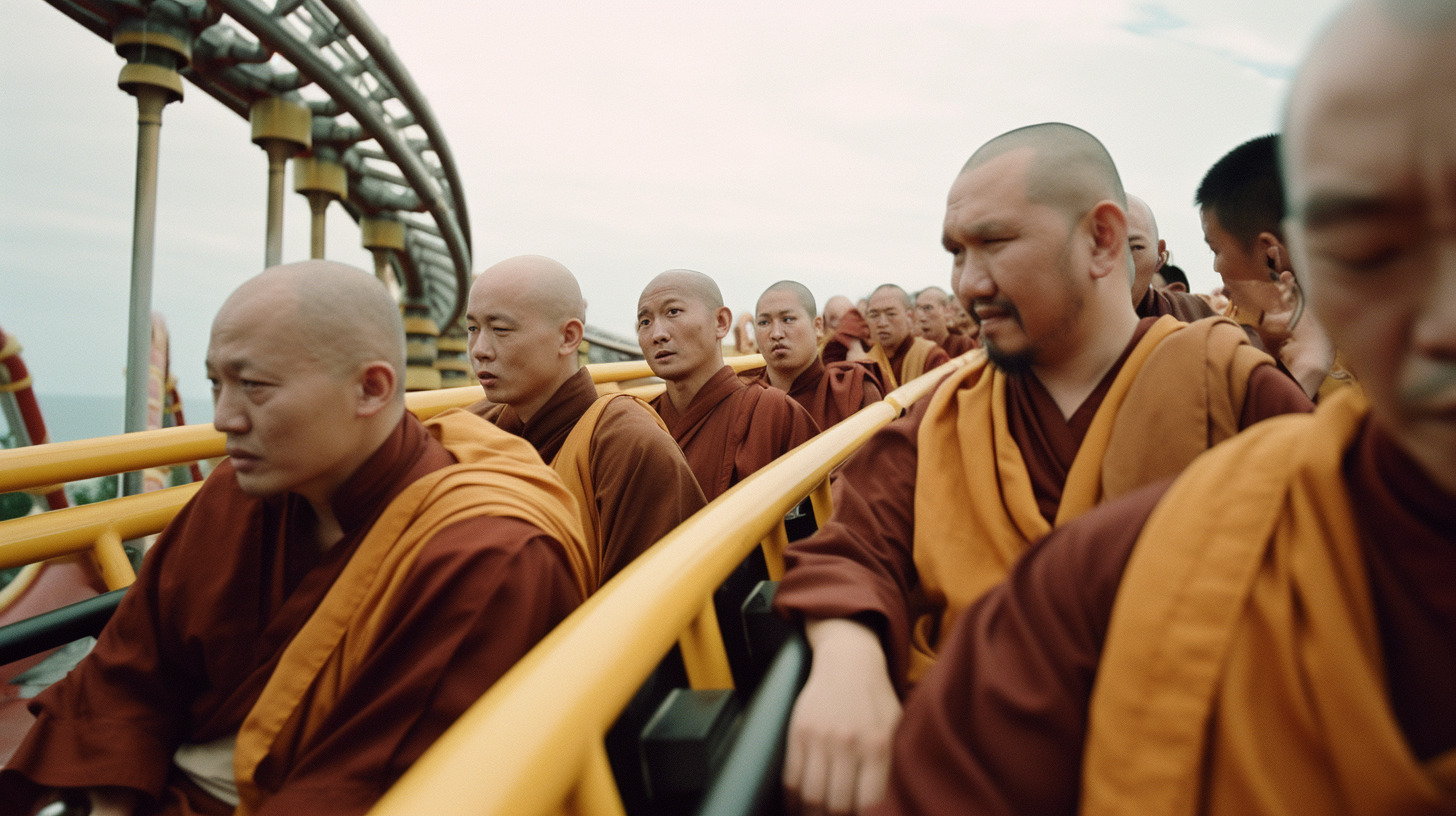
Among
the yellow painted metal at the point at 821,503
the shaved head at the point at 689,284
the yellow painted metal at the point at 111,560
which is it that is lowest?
the yellow painted metal at the point at 111,560

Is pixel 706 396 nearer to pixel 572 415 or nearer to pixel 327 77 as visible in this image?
pixel 572 415

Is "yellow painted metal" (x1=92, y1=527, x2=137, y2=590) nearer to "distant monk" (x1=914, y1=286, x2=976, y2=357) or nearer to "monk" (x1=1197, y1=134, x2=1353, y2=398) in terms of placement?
"monk" (x1=1197, y1=134, x2=1353, y2=398)

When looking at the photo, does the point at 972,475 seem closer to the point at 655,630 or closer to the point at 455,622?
the point at 655,630

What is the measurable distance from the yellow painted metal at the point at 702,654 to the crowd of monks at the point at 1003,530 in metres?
0.14

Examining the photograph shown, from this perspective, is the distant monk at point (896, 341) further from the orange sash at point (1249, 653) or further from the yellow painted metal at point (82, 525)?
the orange sash at point (1249, 653)

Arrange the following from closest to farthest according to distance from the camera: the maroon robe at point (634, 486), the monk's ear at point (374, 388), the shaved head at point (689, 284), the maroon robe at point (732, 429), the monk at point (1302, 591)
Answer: the monk at point (1302, 591) < the monk's ear at point (374, 388) < the maroon robe at point (634, 486) < the maroon robe at point (732, 429) < the shaved head at point (689, 284)

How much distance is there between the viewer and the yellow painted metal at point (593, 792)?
2.35 ft

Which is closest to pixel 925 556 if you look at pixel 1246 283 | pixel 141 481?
pixel 1246 283

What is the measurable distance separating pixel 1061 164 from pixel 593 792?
146 cm

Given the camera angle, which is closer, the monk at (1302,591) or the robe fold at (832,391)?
the monk at (1302,591)

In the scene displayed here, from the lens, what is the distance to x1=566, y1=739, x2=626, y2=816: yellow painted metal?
0.72 metres

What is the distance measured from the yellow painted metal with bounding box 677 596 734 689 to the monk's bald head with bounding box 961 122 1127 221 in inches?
41.2

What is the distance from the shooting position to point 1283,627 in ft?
2.27

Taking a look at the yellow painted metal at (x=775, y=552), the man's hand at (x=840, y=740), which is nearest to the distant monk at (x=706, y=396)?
the yellow painted metal at (x=775, y=552)
